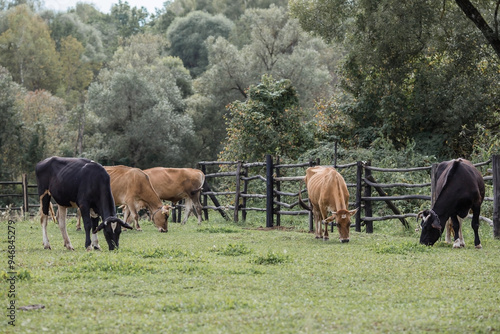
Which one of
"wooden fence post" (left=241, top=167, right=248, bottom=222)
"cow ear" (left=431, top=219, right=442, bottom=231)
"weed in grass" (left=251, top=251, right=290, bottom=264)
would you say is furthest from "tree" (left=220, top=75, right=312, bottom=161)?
"weed in grass" (left=251, top=251, right=290, bottom=264)

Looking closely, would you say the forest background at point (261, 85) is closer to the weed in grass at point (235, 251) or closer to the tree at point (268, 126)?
the tree at point (268, 126)

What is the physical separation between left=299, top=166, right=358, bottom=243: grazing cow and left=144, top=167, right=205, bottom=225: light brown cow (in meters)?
6.11

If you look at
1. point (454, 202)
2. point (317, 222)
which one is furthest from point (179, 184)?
point (454, 202)

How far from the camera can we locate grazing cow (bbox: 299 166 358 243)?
12.4 m

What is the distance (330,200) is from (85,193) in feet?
15.7

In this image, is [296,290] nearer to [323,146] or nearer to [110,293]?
[110,293]

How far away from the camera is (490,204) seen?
15.6 meters

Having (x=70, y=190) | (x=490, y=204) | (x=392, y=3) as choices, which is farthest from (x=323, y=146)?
(x=70, y=190)

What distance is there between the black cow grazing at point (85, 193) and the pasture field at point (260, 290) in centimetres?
49

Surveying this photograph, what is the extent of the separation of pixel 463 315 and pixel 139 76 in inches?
1525

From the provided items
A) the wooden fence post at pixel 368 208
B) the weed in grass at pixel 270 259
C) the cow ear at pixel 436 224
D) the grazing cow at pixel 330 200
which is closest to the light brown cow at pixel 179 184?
the wooden fence post at pixel 368 208

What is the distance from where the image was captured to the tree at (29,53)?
60.3 m

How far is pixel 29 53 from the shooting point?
61500 millimetres

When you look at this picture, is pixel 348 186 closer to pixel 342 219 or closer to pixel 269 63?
pixel 342 219
